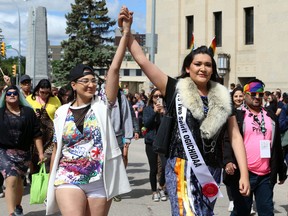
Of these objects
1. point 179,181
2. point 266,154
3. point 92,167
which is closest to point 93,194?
point 92,167

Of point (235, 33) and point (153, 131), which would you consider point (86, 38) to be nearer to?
point (235, 33)

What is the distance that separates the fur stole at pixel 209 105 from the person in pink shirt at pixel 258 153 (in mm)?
1847

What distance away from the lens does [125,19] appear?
4582mm

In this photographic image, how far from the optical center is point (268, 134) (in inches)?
259

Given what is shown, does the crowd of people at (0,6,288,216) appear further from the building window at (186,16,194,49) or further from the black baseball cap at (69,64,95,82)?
the building window at (186,16,194,49)

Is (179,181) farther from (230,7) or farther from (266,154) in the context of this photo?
(230,7)

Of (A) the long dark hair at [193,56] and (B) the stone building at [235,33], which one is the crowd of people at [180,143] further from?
(B) the stone building at [235,33]

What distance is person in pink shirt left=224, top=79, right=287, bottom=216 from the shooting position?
634 cm

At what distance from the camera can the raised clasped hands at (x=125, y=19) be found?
14.9 feet

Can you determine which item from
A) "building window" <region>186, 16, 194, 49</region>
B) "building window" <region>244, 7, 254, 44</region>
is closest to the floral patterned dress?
"building window" <region>244, 7, 254, 44</region>

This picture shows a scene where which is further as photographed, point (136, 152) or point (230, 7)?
point (230, 7)

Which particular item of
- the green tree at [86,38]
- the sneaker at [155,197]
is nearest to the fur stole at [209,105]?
the sneaker at [155,197]

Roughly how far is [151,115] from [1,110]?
8.28ft

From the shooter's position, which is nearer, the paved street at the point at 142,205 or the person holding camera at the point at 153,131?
the paved street at the point at 142,205
